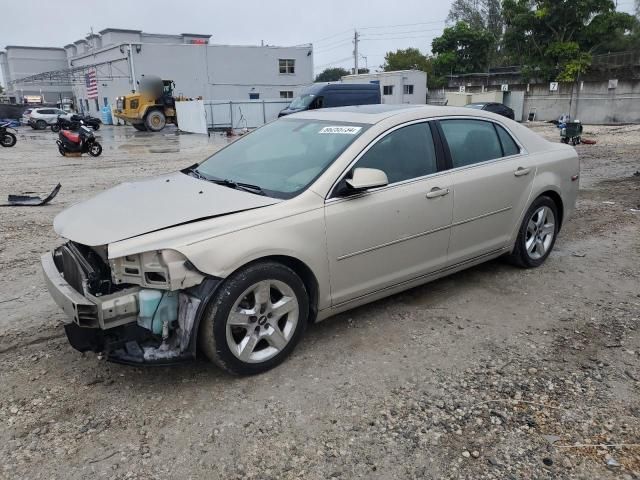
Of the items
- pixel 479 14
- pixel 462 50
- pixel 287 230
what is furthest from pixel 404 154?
pixel 479 14

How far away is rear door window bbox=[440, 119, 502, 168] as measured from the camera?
413cm

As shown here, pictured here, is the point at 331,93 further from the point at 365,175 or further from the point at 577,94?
the point at 577,94

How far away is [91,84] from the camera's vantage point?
159ft

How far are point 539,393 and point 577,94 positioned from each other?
3195 centimetres

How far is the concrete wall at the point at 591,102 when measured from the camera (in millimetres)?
28438

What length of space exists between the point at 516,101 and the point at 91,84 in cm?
3790

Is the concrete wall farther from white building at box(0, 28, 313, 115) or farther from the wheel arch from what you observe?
the wheel arch

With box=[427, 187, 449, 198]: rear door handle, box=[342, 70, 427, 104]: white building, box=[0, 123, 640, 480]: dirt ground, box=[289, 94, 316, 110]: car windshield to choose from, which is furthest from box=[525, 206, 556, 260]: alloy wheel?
box=[342, 70, 427, 104]: white building

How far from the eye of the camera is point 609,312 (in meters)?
4.01

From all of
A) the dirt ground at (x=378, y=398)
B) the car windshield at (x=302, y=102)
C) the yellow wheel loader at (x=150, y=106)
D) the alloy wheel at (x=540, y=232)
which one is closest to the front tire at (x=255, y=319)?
the dirt ground at (x=378, y=398)

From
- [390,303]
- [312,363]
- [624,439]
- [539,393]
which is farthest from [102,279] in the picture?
[624,439]

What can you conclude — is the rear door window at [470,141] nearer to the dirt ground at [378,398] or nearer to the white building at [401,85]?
the dirt ground at [378,398]

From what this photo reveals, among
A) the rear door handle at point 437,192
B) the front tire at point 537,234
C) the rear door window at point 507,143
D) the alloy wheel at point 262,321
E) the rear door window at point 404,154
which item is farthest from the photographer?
the front tire at point 537,234

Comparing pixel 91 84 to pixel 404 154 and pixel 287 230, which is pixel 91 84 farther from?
pixel 287 230
